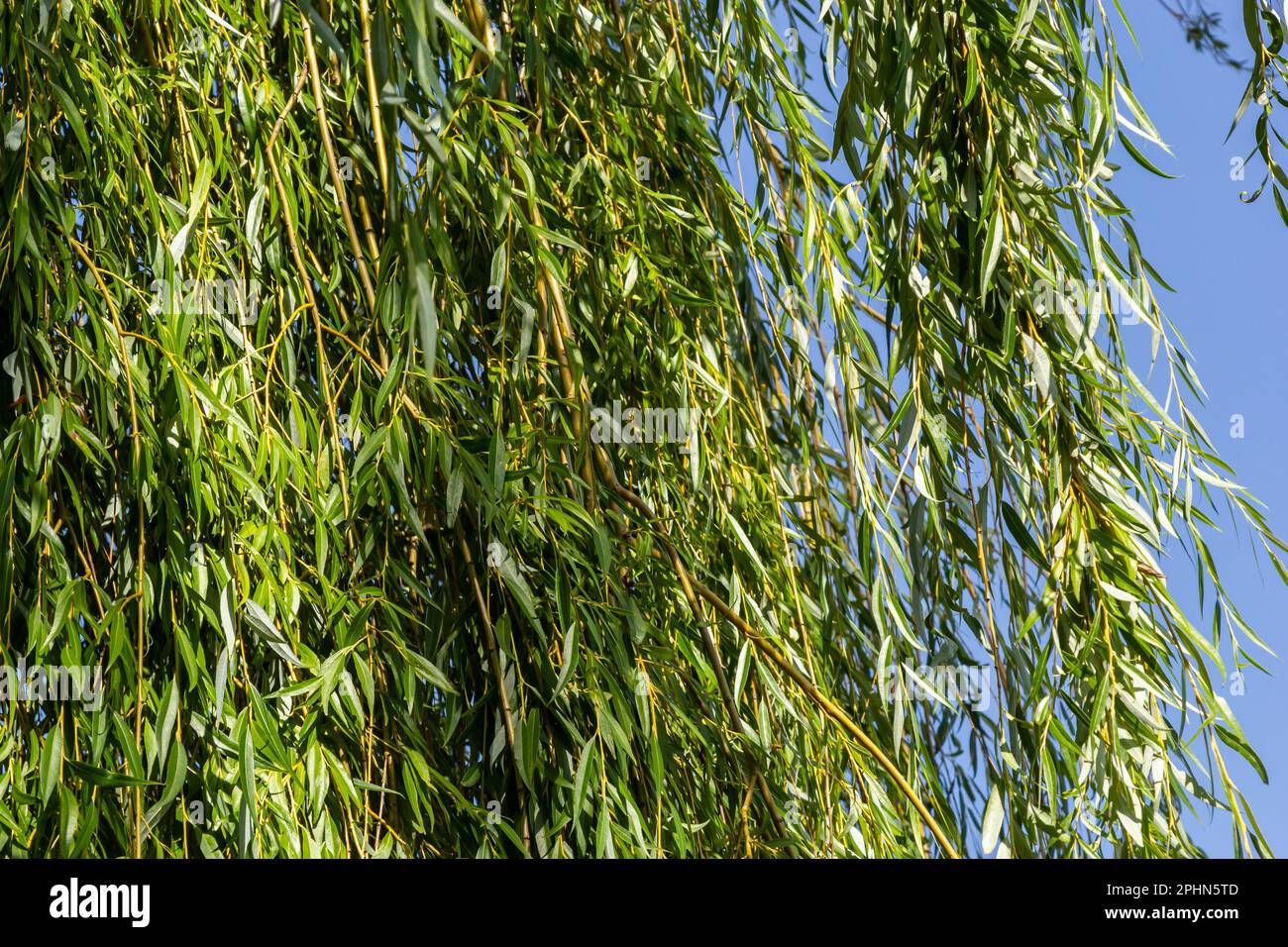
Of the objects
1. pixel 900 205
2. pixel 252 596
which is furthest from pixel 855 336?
pixel 252 596

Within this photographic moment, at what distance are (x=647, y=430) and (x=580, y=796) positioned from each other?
509 millimetres

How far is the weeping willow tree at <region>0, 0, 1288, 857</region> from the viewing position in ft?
4.03

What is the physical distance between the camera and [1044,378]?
4.33 feet

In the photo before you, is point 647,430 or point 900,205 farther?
point 647,430

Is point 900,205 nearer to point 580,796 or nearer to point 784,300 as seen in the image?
point 784,300

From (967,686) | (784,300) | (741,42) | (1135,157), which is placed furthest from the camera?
(784,300)

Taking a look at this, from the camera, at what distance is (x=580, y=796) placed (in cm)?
126

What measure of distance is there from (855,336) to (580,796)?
59 centimetres

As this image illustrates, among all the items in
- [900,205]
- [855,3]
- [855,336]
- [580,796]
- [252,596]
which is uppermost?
[855,3]

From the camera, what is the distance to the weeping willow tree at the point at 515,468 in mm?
1229

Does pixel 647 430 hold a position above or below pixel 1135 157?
below

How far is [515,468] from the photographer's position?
1.37 meters

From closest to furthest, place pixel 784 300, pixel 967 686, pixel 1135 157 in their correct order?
pixel 1135 157
pixel 967 686
pixel 784 300
